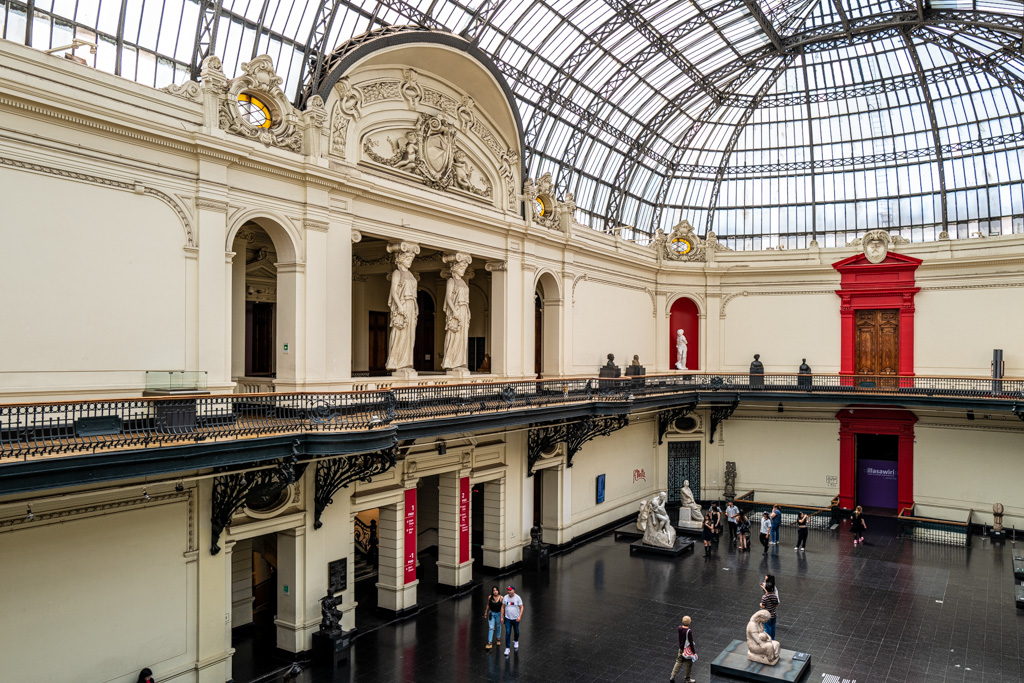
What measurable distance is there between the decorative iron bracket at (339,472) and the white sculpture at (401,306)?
3.46 m

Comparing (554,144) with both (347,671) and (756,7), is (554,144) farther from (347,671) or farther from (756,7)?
(347,671)

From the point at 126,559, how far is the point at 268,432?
306 centimetres

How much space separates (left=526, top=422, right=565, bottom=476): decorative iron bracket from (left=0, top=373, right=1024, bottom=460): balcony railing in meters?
1.39

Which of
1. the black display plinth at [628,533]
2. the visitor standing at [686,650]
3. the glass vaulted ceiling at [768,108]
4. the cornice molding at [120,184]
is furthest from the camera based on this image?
the black display plinth at [628,533]

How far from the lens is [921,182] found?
30047 mm

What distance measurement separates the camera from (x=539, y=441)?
21750mm

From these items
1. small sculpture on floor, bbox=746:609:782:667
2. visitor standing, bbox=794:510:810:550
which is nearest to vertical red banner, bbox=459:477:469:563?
small sculpture on floor, bbox=746:609:782:667

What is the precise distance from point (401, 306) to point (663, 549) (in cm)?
1172

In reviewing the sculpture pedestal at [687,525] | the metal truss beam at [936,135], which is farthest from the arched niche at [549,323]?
the metal truss beam at [936,135]

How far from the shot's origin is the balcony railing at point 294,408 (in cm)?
1003

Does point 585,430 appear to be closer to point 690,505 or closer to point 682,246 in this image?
point 690,505

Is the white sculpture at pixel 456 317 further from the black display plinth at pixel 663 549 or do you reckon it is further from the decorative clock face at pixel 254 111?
the black display plinth at pixel 663 549

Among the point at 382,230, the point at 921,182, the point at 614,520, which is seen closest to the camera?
the point at 382,230

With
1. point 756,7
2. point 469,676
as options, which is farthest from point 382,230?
point 756,7
